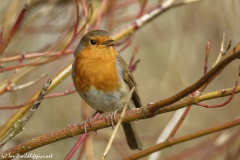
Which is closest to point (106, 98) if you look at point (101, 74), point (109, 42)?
point (101, 74)

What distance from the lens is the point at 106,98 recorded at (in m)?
3.70

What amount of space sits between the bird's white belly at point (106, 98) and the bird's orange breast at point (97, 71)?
0.13 ft

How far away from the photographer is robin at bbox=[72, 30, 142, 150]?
367 centimetres

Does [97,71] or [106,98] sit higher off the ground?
[97,71]

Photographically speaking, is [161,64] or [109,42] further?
[161,64]

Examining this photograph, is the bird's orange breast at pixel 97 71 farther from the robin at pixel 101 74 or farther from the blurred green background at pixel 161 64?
the blurred green background at pixel 161 64

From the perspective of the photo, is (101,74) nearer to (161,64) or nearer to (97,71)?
(97,71)

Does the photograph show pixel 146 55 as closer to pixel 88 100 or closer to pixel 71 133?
pixel 88 100

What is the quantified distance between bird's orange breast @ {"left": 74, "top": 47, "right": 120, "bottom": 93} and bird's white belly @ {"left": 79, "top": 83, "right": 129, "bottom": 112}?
4cm

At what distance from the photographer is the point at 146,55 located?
6719 mm

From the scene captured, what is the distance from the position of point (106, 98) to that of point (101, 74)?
230 mm

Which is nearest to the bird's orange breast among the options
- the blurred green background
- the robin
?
the robin

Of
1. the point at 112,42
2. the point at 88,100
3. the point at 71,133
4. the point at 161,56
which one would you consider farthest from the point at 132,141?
the point at 161,56

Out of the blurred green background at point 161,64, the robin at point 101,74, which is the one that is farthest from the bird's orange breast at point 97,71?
the blurred green background at point 161,64
